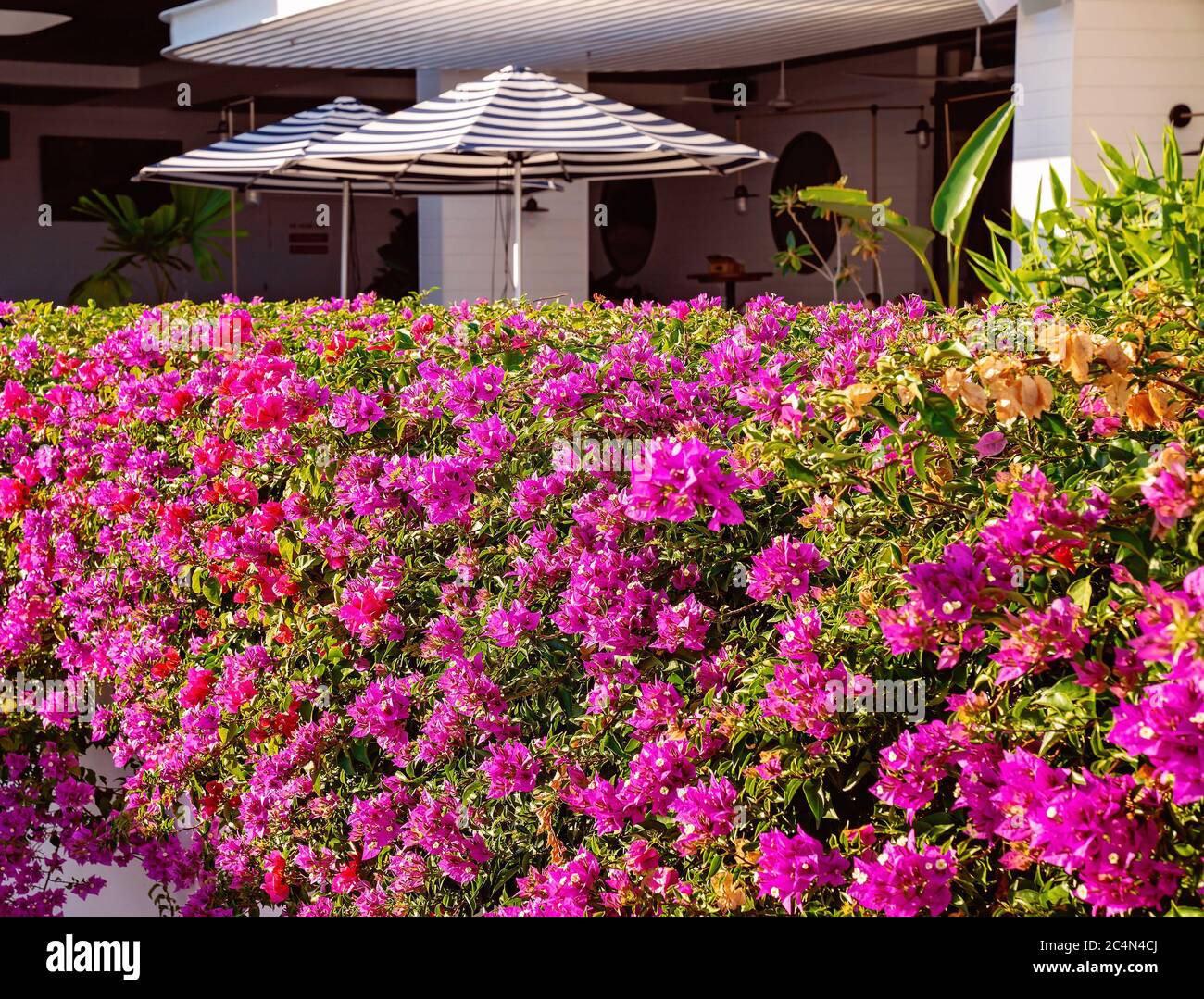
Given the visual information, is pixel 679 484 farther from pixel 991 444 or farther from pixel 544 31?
pixel 544 31

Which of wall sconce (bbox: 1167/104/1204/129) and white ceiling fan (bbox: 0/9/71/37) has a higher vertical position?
white ceiling fan (bbox: 0/9/71/37)

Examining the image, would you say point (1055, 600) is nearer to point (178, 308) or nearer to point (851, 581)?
point (851, 581)

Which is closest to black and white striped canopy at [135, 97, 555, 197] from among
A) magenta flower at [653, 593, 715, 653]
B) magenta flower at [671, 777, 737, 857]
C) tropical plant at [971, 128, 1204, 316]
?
tropical plant at [971, 128, 1204, 316]

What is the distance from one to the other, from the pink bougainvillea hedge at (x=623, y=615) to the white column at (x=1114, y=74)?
3791mm

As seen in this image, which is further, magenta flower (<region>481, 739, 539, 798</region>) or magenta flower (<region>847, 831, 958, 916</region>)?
magenta flower (<region>481, 739, 539, 798</region>)

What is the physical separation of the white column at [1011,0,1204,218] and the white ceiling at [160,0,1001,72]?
316 centimetres

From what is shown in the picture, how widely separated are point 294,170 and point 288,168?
270mm

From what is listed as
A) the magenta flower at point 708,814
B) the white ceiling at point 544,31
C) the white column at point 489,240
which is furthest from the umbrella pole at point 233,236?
the magenta flower at point 708,814

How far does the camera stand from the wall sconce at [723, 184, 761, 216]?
56.3 feet

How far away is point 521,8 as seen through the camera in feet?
34.8

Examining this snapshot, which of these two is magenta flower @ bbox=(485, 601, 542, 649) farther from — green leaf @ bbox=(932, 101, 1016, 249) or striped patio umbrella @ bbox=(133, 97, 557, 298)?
striped patio umbrella @ bbox=(133, 97, 557, 298)

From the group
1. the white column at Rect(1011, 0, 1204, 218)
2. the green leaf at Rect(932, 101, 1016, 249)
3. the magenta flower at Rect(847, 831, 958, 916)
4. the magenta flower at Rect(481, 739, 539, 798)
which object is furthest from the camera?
the white column at Rect(1011, 0, 1204, 218)
